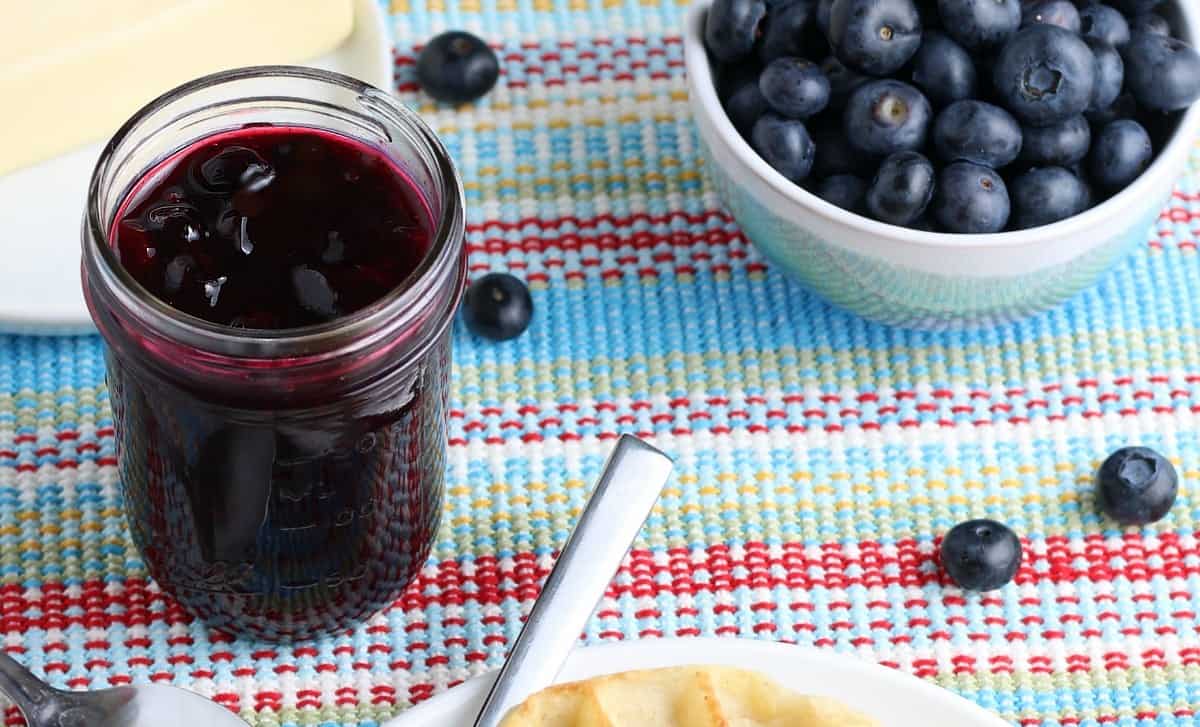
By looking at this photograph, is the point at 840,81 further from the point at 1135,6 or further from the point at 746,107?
the point at 1135,6

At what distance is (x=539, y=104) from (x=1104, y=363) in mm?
561

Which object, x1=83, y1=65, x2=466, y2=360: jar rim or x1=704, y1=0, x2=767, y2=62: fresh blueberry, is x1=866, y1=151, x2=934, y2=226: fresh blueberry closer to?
x1=704, y1=0, x2=767, y2=62: fresh blueberry

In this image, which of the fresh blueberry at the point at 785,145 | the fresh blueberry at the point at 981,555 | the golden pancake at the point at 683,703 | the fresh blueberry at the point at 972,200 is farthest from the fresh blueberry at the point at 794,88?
the golden pancake at the point at 683,703

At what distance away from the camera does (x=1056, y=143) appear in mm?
1205

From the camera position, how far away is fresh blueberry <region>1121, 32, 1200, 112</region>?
1225 mm

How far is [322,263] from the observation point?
90 cm

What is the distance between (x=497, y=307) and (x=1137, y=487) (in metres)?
0.53

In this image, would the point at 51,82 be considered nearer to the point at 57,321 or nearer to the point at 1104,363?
the point at 57,321

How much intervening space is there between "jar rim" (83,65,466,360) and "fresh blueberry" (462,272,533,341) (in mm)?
371

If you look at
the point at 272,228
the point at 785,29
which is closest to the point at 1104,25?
the point at 785,29

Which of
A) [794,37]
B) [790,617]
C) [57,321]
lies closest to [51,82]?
[57,321]

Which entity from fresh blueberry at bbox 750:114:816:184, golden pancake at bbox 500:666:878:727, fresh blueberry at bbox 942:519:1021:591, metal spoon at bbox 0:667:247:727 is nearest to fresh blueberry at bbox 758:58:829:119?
fresh blueberry at bbox 750:114:816:184

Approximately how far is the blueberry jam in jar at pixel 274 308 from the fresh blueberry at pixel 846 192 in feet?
1.19

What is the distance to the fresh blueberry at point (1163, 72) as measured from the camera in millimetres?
1225
